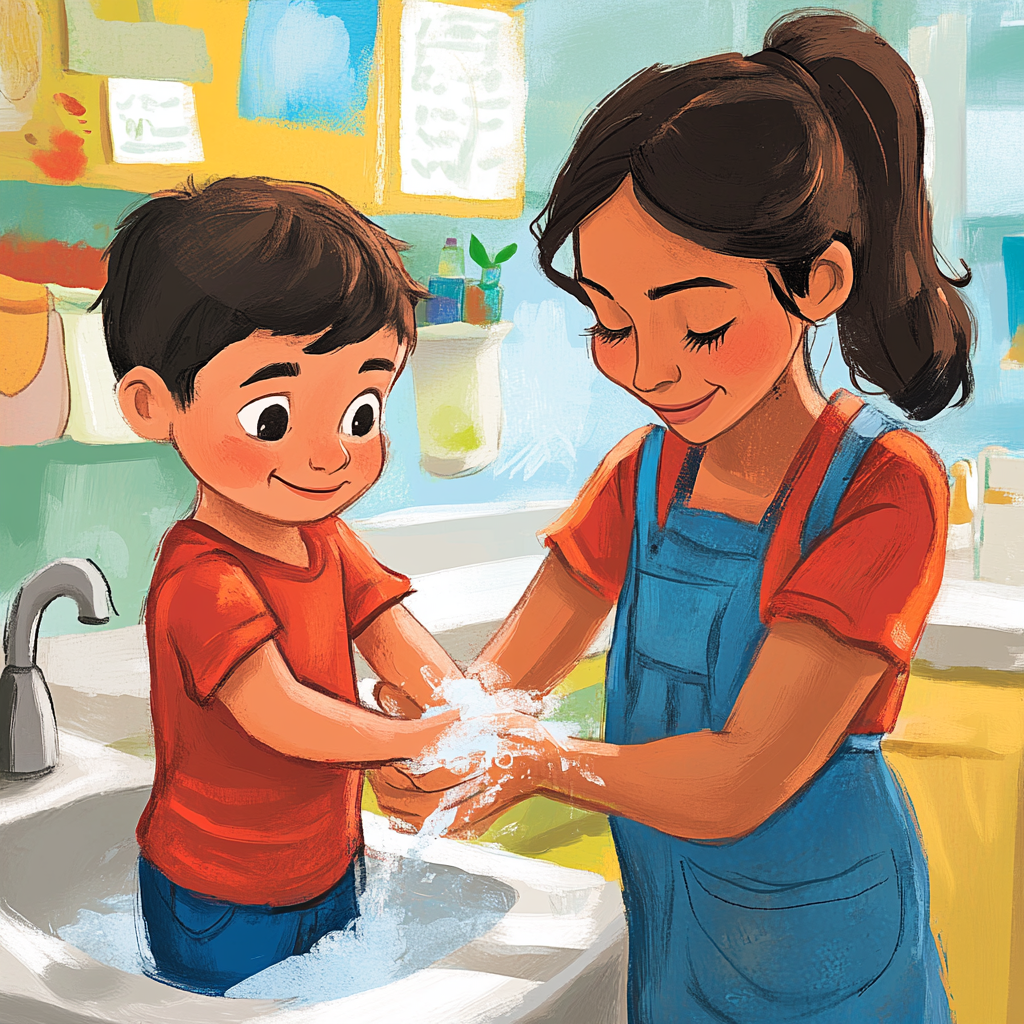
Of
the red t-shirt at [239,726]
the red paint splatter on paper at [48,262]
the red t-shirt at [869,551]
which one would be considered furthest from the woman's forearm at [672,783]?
the red paint splatter on paper at [48,262]

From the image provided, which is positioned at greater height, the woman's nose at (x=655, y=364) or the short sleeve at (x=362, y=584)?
the woman's nose at (x=655, y=364)

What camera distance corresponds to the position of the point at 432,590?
96cm

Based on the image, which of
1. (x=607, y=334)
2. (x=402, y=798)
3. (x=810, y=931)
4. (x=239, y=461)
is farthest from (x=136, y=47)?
(x=810, y=931)

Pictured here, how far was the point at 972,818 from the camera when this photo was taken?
97 centimetres

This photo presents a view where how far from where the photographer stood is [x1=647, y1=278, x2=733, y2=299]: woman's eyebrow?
0.75 metres

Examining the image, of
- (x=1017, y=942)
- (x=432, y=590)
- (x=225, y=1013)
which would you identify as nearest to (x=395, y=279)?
(x=432, y=590)

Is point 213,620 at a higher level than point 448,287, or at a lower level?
lower

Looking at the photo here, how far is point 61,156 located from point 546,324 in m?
0.51

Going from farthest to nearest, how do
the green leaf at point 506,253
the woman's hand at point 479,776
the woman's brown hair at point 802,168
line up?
1. the green leaf at point 506,253
2. the woman's hand at point 479,776
3. the woman's brown hair at point 802,168

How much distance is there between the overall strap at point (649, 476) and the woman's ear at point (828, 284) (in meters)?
0.17

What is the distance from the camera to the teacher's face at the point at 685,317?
0.75 meters

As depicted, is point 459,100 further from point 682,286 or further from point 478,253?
point 682,286

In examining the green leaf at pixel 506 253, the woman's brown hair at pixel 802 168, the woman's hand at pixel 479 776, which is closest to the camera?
the woman's brown hair at pixel 802 168

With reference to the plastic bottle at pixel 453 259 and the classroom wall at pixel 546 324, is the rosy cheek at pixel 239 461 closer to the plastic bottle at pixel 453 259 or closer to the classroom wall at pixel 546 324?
the classroom wall at pixel 546 324
